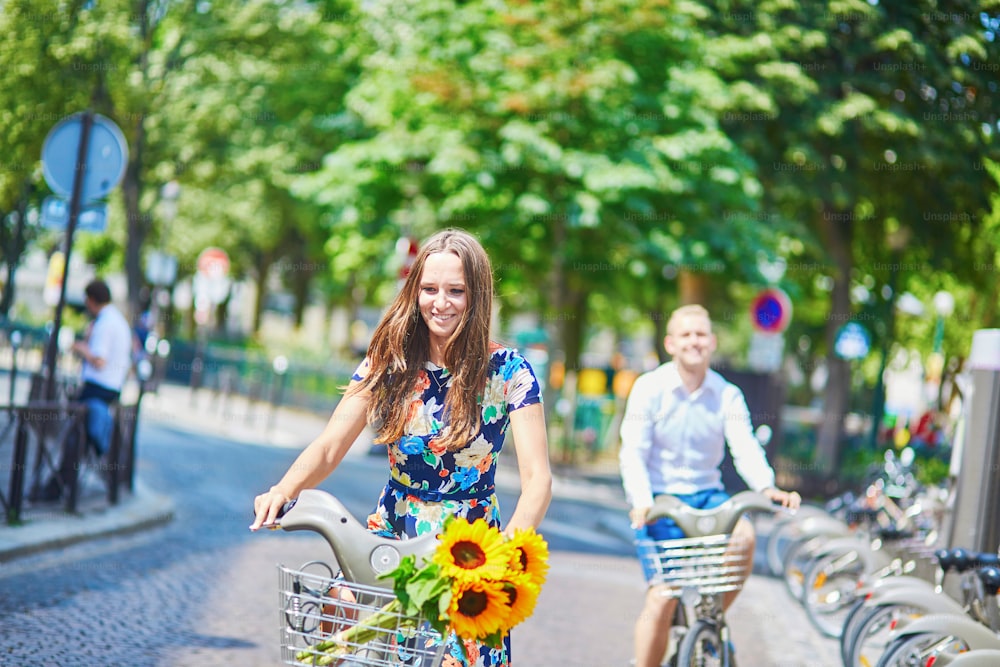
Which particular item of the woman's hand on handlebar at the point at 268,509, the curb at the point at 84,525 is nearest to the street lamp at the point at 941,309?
the curb at the point at 84,525

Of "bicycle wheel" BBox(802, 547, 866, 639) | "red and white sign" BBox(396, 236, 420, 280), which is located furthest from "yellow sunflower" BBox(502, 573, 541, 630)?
"red and white sign" BBox(396, 236, 420, 280)

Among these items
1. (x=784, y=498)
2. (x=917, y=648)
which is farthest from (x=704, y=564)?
(x=917, y=648)

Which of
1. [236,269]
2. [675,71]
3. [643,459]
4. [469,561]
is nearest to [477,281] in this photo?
[469,561]

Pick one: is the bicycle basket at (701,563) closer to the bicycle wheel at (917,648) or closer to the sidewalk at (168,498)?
the bicycle wheel at (917,648)

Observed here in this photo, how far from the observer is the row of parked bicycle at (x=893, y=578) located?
5.47 meters

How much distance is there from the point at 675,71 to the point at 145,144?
13.2 meters

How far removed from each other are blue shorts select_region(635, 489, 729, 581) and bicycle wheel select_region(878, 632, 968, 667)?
0.99 m

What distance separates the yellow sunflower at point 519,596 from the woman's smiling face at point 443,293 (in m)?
0.83

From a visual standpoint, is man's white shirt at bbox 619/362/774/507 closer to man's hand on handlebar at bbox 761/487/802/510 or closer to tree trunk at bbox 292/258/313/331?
man's hand on handlebar at bbox 761/487/802/510

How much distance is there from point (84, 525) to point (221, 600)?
2.31 m

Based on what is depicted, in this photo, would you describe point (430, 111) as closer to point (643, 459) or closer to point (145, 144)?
point (145, 144)

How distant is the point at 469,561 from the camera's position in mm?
2646

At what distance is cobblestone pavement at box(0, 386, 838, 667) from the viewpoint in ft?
20.2

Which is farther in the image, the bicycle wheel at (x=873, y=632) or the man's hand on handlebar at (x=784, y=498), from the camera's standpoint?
→ the bicycle wheel at (x=873, y=632)
